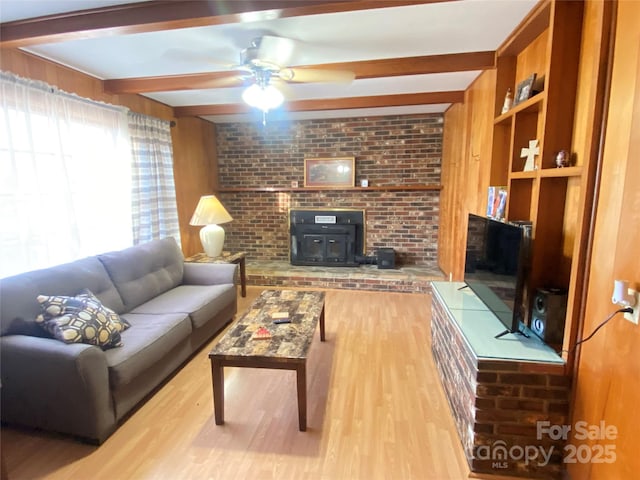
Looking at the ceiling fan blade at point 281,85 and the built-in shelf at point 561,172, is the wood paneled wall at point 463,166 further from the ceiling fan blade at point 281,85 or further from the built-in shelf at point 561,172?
the ceiling fan blade at point 281,85

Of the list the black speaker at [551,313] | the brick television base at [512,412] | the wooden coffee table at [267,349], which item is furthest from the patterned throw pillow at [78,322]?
the black speaker at [551,313]

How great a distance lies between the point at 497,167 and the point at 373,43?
1.30 metres

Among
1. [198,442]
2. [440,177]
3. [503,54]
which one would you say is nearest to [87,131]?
[198,442]

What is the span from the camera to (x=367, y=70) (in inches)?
103

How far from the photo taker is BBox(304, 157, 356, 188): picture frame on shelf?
4.82 m

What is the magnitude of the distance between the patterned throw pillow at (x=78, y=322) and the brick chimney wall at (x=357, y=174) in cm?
331

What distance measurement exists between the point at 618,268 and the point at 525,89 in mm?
1309

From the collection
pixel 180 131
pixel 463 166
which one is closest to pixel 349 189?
pixel 463 166

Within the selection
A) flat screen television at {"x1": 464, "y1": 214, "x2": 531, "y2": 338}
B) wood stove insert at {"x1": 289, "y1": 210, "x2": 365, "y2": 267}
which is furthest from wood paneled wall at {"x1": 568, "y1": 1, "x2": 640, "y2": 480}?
wood stove insert at {"x1": 289, "y1": 210, "x2": 365, "y2": 267}

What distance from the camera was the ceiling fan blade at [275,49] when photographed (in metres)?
2.06

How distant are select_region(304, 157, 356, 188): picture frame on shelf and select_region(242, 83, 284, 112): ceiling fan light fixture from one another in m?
2.57

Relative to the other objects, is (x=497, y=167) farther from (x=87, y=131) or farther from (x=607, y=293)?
(x=87, y=131)

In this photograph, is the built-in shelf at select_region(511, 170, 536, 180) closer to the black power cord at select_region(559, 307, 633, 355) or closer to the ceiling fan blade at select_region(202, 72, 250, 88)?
the black power cord at select_region(559, 307, 633, 355)

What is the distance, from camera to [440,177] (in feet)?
15.3
